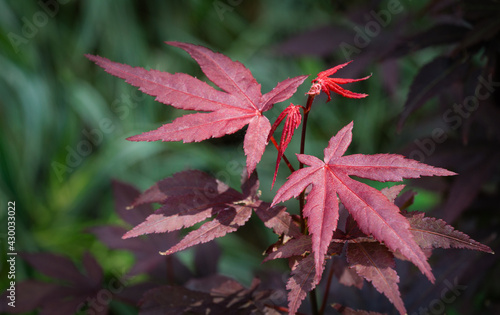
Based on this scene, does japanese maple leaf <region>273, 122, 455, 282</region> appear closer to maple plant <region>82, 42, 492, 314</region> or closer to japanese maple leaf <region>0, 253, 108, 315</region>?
maple plant <region>82, 42, 492, 314</region>

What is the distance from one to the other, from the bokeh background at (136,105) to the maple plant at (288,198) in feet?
1.71

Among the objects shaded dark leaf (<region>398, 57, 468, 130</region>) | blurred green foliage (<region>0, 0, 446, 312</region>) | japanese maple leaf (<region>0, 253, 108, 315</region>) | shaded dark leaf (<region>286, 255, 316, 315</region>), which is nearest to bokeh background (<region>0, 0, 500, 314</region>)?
blurred green foliage (<region>0, 0, 446, 312</region>)

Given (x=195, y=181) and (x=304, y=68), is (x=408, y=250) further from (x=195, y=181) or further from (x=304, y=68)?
(x=304, y=68)

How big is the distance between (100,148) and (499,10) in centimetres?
156

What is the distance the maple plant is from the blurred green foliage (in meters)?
0.99

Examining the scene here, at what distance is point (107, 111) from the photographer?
192 cm

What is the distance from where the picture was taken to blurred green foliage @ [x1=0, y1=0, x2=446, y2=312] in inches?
65.0

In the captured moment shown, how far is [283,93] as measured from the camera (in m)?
0.46

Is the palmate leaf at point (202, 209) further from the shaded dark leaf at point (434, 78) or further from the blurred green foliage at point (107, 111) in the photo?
the blurred green foliage at point (107, 111)

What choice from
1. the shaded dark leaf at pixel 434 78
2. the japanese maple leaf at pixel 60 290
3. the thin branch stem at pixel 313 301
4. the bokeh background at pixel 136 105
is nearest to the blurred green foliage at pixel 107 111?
the bokeh background at pixel 136 105

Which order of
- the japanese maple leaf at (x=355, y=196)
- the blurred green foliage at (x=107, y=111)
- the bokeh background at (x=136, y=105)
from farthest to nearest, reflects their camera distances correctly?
the blurred green foliage at (x=107, y=111) → the bokeh background at (x=136, y=105) → the japanese maple leaf at (x=355, y=196)

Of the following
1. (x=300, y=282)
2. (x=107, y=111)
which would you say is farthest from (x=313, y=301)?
(x=107, y=111)

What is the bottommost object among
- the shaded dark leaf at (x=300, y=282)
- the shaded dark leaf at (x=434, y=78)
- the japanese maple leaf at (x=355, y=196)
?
the shaded dark leaf at (x=434, y=78)

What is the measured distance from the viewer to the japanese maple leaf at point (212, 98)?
450 mm
